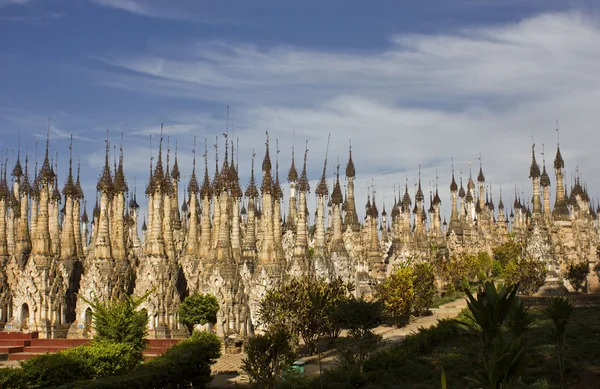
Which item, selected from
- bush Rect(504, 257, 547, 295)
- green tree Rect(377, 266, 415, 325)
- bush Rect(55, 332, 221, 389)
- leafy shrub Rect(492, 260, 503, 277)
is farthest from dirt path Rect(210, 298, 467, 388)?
leafy shrub Rect(492, 260, 503, 277)

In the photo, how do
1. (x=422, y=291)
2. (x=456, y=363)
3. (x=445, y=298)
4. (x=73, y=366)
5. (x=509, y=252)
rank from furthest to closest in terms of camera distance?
(x=509, y=252), (x=445, y=298), (x=422, y=291), (x=456, y=363), (x=73, y=366)

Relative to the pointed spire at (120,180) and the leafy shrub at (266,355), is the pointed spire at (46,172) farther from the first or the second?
the leafy shrub at (266,355)

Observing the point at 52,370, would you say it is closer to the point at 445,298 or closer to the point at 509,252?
the point at 445,298

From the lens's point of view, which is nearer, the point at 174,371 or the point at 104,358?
the point at 174,371

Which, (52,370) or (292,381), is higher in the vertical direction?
(52,370)

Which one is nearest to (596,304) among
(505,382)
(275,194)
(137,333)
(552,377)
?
(552,377)

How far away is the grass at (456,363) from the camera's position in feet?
74.6

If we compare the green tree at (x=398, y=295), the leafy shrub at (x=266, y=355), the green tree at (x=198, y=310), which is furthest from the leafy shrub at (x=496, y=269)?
the leafy shrub at (x=266, y=355)

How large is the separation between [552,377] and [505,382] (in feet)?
42.5

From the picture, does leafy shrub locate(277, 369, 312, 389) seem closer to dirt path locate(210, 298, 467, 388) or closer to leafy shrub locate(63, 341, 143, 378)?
dirt path locate(210, 298, 467, 388)

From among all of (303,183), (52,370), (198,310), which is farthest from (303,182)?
(52,370)

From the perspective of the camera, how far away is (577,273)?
5919cm

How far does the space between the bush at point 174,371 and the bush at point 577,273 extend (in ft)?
144

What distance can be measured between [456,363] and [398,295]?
1602cm
